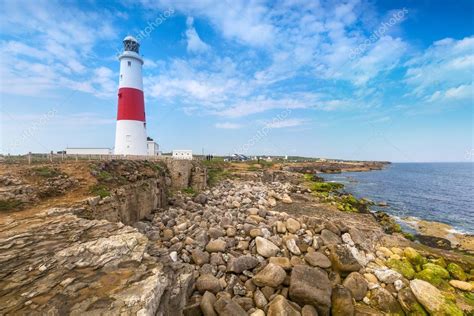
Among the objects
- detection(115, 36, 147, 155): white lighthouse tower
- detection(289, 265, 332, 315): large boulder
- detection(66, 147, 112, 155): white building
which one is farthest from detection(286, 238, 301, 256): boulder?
detection(66, 147, 112, 155): white building

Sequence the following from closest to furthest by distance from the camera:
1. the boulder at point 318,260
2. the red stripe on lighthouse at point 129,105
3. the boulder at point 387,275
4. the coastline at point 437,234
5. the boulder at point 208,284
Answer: the boulder at point 208,284 → the boulder at point 387,275 → the boulder at point 318,260 → the coastline at point 437,234 → the red stripe on lighthouse at point 129,105

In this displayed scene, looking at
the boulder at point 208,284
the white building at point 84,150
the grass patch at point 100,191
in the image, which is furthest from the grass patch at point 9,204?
the white building at point 84,150

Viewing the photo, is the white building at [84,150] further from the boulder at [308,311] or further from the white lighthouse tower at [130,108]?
the boulder at [308,311]

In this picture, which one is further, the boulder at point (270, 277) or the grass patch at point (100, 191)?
the grass patch at point (100, 191)

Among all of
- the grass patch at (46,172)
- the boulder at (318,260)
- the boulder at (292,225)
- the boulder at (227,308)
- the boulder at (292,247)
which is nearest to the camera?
the boulder at (227,308)

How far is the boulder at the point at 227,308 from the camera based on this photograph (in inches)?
303

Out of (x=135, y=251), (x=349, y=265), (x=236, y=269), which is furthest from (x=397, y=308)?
(x=135, y=251)

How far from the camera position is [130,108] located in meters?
25.5

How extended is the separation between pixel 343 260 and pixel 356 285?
1.25 metres

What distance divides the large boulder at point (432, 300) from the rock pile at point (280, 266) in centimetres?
→ 6

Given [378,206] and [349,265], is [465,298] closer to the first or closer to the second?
[349,265]

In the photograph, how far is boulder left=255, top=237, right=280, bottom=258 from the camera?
1160cm

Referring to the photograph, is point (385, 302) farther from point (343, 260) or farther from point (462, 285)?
point (462, 285)

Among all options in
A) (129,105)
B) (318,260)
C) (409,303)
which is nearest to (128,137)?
(129,105)
